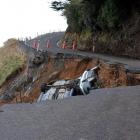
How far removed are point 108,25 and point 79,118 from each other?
64.1ft

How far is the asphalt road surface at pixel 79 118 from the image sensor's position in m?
12.1

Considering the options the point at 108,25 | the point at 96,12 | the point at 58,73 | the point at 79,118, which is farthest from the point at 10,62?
the point at 79,118

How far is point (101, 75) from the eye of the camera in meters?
22.1

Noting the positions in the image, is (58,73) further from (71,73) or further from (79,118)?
(79,118)

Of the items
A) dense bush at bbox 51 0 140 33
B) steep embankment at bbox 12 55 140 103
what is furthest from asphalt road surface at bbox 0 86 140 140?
dense bush at bbox 51 0 140 33

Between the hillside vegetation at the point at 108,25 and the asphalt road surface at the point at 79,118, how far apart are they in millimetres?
12938

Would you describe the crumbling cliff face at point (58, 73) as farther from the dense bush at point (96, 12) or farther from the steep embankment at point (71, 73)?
the dense bush at point (96, 12)

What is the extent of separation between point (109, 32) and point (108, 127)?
70.4 feet

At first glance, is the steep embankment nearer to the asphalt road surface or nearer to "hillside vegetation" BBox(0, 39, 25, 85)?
the asphalt road surface

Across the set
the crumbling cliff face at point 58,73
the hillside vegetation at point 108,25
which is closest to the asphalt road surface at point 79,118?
the crumbling cliff face at point 58,73

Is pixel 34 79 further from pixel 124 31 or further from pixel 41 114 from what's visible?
pixel 41 114

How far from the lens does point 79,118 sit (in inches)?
547

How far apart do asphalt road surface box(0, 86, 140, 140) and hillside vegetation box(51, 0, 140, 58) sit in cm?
1294

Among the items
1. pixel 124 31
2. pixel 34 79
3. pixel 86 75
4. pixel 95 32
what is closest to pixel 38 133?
pixel 86 75
